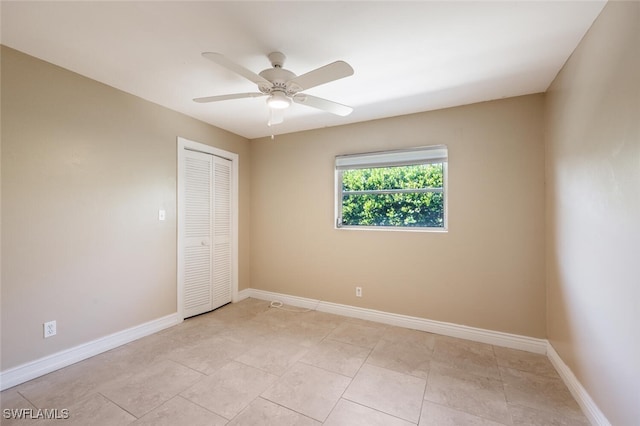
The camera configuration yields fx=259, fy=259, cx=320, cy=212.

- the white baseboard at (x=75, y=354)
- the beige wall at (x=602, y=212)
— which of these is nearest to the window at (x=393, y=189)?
the beige wall at (x=602, y=212)

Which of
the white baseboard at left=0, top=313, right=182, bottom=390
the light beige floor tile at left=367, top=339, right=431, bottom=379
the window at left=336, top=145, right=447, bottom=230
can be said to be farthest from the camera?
the window at left=336, top=145, right=447, bottom=230

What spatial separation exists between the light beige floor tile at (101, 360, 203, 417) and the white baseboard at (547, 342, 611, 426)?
2.61m

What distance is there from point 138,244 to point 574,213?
3771 mm

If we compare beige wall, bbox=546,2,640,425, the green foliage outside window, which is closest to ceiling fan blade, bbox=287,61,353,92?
beige wall, bbox=546,2,640,425

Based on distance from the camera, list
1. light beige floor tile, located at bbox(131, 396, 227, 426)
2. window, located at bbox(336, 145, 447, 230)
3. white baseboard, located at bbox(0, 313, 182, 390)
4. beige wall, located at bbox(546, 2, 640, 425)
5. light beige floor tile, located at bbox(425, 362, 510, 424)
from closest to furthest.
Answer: beige wall, located at bbox(546, 2, 640, 425)
light beige floor tile, located at bbox(131, 396, 227, 426)
light beige floor tile, located at bbox(425, 362, 510, 424)
white baseboard, located at bbox(0, 313, 182, 390)
window, located at bbox(336, 145, 447, 230)

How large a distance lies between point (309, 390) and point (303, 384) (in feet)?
0.26

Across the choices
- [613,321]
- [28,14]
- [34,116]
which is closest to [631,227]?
[613,321]

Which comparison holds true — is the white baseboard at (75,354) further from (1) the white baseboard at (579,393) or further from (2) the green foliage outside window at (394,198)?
(1) the white baseboard at (579,393)

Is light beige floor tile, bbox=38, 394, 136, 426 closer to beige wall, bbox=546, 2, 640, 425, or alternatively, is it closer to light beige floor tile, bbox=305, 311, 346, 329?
light beige floor tile, bbox=305, 311, 346, 329

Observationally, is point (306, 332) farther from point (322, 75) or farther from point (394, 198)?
point (322, 75)

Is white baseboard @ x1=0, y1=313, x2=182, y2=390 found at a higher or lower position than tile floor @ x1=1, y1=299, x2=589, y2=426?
higher

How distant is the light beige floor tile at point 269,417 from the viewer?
1.56m

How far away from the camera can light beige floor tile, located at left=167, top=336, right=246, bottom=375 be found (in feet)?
7.11

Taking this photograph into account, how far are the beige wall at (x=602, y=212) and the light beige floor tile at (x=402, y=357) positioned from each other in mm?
1006
